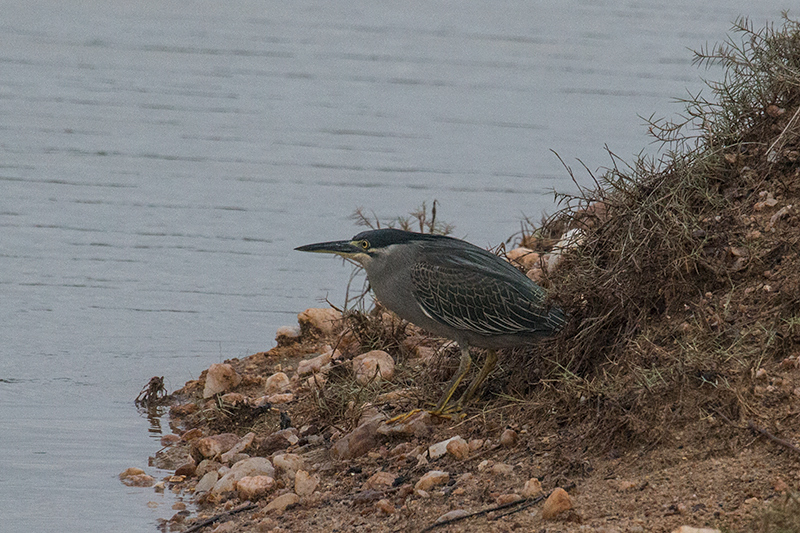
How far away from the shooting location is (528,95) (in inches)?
583

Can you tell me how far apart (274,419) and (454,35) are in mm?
13081

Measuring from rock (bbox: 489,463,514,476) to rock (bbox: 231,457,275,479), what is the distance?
1.20 metres

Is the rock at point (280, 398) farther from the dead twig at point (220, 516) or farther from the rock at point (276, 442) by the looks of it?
the dead twig at point (220, 516)

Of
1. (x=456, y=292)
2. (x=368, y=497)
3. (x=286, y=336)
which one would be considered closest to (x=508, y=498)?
(x=368, y=497)

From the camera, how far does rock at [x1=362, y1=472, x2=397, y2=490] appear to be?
5.02 metres

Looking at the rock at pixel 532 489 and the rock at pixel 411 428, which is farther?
the rock at pixel 411 428

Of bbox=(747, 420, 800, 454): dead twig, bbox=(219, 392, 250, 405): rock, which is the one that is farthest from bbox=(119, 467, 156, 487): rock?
bbox=(747, 420, 800, 454): dead twig

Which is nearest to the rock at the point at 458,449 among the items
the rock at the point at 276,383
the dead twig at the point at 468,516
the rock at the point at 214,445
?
the dead twig at the point at 468,516

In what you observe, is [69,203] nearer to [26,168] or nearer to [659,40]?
[26,168]

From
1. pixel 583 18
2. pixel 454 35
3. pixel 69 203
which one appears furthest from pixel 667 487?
pixel 583 18

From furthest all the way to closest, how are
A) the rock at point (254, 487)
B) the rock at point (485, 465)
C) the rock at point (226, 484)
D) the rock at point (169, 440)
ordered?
the rock at point (169, 440) < the rock at point (226, 484) < the rock at point (254, 487) < the rock at point (485, 465)

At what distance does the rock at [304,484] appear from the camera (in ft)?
17.0

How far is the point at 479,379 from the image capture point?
5.66m

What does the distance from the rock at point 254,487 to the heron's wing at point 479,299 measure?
1098 millimetres
